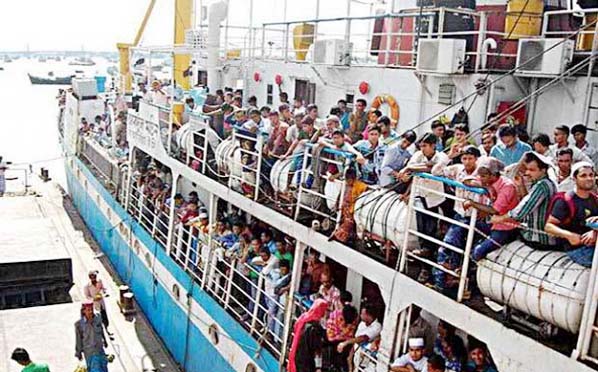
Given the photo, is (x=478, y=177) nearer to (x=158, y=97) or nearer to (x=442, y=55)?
(x=442, y=55)

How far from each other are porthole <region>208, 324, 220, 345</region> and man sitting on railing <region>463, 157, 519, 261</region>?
212 inches

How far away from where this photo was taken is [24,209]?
62.0 ft

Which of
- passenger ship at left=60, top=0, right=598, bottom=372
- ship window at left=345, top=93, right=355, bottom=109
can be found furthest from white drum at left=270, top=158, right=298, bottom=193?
ship window at left=345, top=93, right=355, bottom=109

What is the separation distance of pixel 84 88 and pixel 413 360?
18450 millimetres

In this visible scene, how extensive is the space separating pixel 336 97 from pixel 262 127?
6.76 ft

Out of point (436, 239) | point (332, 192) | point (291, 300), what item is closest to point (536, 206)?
point (436, 239)

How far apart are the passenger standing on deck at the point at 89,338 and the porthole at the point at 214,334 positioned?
63.2 inches

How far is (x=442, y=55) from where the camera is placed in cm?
816

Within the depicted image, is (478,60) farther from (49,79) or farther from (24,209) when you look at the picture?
(49,79)

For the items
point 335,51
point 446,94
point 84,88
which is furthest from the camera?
point 84,88

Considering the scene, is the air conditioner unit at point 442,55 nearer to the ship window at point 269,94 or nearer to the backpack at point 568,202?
the backpack at point 568,202

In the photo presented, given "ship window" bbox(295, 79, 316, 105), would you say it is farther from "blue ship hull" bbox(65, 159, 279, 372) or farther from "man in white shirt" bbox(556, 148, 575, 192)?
"man in white shirt" bbox(556, 148, 575, 192)

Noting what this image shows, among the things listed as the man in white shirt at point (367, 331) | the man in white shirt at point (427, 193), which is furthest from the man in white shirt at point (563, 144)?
the man in white shirt at point (367, 331)

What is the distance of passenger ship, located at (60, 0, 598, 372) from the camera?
4711 millimetres
